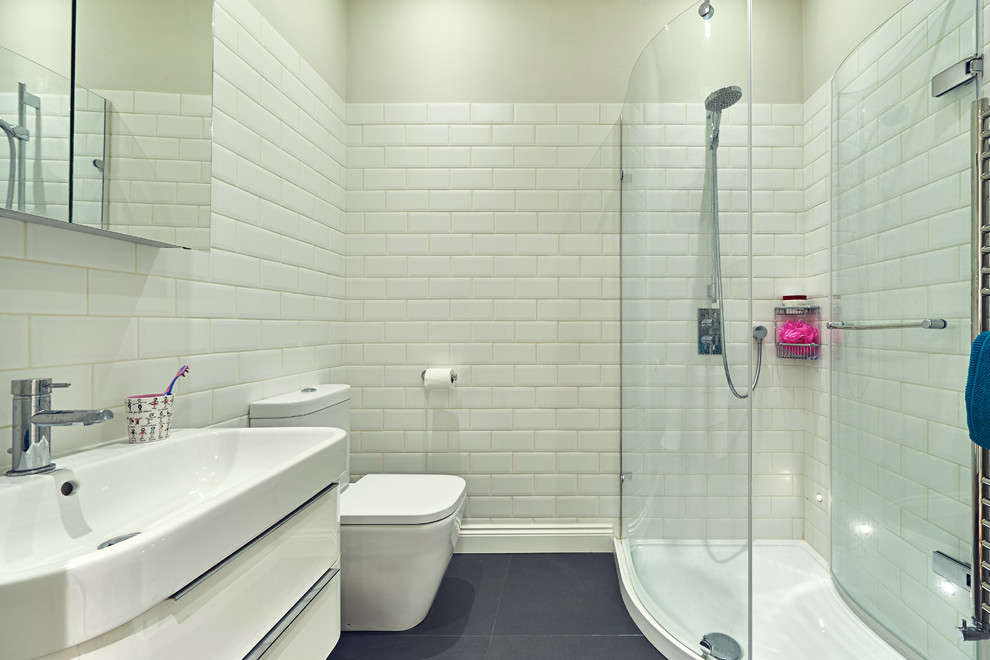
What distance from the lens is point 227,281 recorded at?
1.55m

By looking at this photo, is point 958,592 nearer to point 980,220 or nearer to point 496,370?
point 980,220

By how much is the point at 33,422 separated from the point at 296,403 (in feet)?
2.68

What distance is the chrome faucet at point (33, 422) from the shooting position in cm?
85

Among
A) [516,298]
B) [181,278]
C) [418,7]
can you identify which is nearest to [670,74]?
[516,298]

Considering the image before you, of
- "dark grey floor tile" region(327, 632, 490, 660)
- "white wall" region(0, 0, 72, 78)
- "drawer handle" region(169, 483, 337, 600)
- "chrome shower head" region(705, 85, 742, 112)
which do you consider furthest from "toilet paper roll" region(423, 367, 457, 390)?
"white wall" region(0, 0, 72, 78)

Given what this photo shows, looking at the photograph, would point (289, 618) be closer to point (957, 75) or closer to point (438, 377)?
point (438, 377)

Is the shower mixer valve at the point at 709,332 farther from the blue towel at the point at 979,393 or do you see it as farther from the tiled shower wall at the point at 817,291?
the tiled shower wall at the point at 817,291

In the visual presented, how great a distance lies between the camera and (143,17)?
1186mm

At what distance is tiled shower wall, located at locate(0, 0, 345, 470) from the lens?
993mm

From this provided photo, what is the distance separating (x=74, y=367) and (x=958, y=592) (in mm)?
2299

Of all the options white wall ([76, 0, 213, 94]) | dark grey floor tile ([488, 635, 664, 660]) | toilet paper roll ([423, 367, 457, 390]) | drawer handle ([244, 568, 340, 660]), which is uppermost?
white wall ([76, 0, 213, 94])

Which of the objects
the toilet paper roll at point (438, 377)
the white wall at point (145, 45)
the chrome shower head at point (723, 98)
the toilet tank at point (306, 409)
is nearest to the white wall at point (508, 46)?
the chrome shower head at point (723, 98)

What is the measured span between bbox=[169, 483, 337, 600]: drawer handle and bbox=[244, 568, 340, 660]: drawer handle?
20cm

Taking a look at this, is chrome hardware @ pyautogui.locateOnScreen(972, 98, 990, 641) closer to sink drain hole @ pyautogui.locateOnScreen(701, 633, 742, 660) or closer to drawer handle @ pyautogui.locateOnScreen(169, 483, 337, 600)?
sink drain hole @ pyautogui.locateOnScreen(701, 633, 742, 660)
